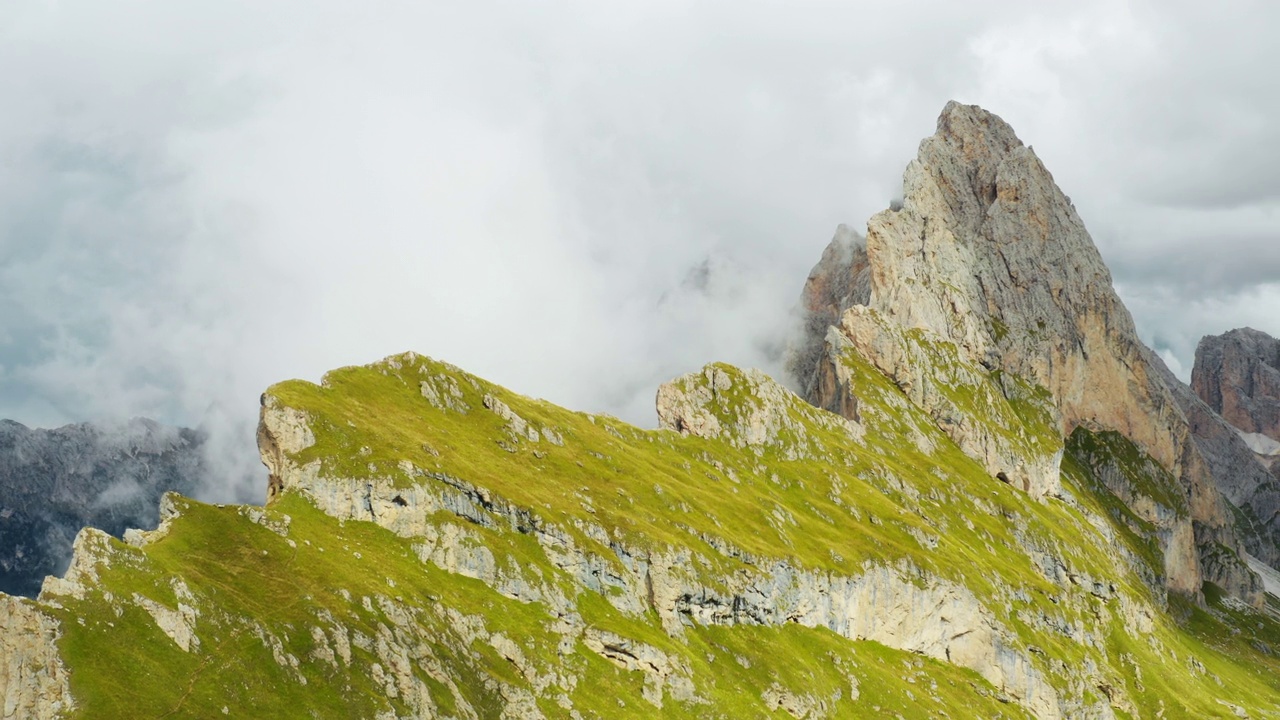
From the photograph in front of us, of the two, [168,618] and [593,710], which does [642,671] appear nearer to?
[593,710]

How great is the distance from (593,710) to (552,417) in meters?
76.3

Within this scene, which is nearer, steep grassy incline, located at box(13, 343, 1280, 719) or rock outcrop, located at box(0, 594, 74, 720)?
rock outcrop, located at box(0, 594, 74, 720)

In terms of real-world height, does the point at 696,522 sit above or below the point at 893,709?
above

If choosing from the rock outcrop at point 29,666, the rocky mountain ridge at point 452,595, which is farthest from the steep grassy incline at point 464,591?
the rock outcrop at point 29,666

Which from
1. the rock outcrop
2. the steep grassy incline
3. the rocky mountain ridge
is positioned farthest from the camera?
the steep grassy incline

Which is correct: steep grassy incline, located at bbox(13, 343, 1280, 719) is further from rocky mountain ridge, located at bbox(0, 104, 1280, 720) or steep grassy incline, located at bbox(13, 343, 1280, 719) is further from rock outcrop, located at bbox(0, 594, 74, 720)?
rock outcrop, located at bbox(0, 594, 74, 720)

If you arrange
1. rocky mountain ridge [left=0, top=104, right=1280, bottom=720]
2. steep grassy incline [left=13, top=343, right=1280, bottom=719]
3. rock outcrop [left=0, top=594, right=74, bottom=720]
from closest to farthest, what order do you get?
rock outcrop [left=0, top=594, right=74, bottom=720], rocky mountain ridge [left=0, top=104, right=1280, bottom=720], steep grassy incline [left=13, top=343, right=1280, bottom=719]

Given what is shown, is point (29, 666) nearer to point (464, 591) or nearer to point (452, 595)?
point (452, 595)

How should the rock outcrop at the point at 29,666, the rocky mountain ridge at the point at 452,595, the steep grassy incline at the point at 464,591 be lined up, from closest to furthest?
the rock outcrop at the point at 29,666, the rocky mountain ridge at the point at 452,595, the steep grassy incline at the point at 464,591

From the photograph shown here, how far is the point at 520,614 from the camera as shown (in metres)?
132

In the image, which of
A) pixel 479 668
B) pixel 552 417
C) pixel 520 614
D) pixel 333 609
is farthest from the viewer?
pixel 552 417

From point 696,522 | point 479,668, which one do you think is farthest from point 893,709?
point 479,668

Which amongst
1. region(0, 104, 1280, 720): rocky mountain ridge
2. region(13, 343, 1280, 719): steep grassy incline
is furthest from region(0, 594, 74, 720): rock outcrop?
region(13, 343, 1280, 719): steep grassy incline

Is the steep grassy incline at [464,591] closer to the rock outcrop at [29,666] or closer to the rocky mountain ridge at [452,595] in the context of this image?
the rocky mountain ridge at [452,595]
